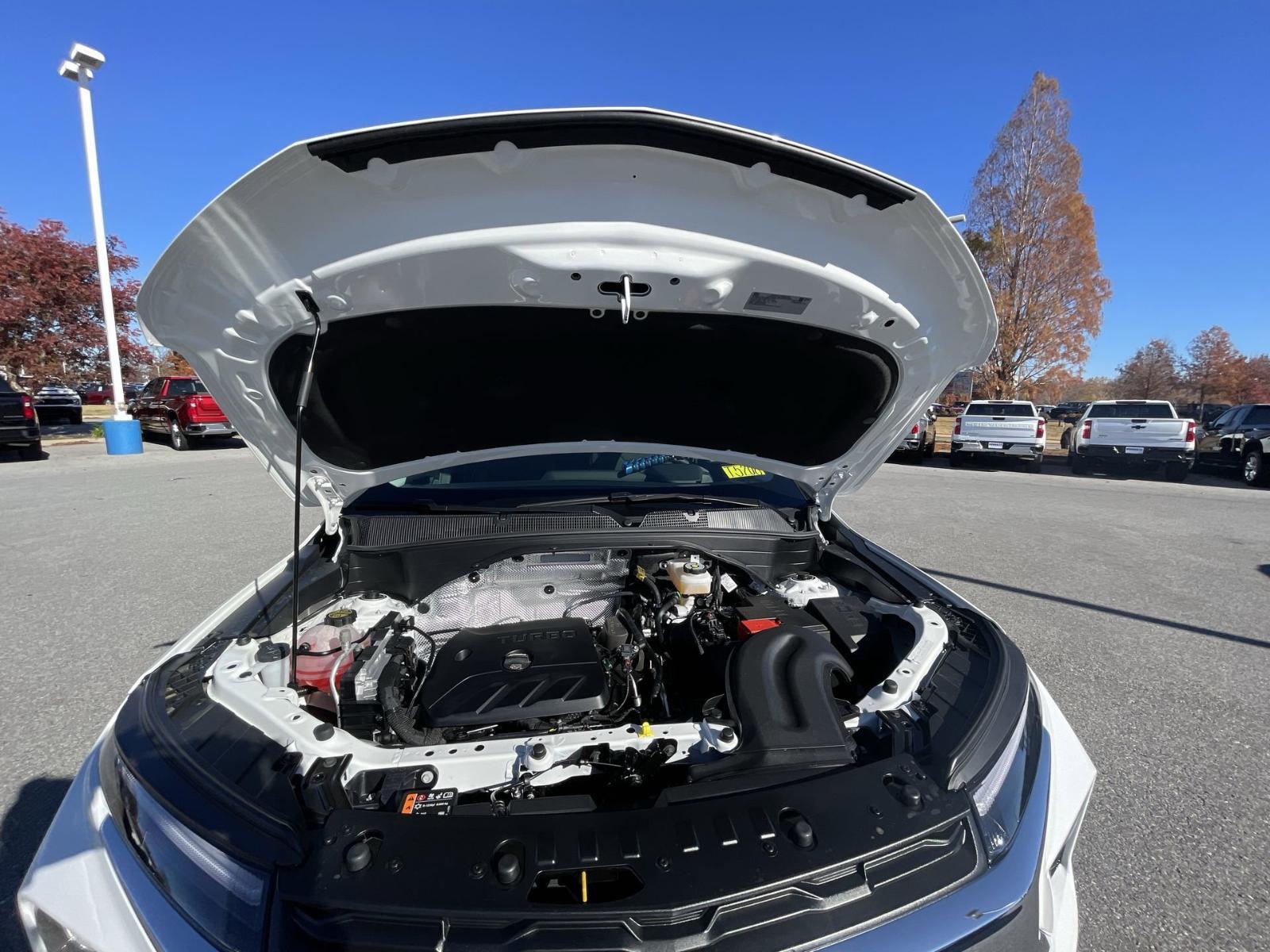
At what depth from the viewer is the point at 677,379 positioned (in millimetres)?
2133

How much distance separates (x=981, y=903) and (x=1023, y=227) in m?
27.0

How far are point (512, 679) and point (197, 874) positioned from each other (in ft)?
2.49

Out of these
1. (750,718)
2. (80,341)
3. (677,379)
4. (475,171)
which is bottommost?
(750,718)

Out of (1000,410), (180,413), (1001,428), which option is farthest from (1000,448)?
(180,413)

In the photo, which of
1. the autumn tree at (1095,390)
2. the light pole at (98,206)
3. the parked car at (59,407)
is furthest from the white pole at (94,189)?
the autumn tree at (1095,390)

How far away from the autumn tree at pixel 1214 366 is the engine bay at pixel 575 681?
48673mm

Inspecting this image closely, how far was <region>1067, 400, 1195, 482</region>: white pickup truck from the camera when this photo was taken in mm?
11492

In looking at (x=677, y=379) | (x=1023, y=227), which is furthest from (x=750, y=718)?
(x=1023, y=227)

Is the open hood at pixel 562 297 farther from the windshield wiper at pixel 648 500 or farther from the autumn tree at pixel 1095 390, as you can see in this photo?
the autumn tree at pixel 1095 390

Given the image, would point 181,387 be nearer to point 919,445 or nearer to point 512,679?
point 512,679

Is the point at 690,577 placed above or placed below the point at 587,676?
above

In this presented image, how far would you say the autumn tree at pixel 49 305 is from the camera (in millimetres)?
13922

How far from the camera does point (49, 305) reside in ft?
48.5

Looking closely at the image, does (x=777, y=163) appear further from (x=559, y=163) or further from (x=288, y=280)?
(x=288, y=280)
